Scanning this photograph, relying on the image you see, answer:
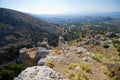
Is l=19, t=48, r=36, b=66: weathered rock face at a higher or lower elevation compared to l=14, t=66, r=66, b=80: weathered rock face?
lower

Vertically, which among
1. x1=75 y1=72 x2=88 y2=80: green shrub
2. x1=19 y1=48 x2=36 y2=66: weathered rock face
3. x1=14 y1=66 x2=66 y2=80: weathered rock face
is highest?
x1=14 y1=66 x2=66 y2=80: weathered rock face

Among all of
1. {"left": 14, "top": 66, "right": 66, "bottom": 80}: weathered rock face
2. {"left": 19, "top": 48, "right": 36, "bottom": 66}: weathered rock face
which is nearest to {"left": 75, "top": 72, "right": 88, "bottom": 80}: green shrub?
{"left": 14, "top": 66, "right": 66, "bottom": 80}: weathered rock face

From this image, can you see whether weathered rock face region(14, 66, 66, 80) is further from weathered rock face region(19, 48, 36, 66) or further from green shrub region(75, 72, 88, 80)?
weathered rock face region(19, 48, 36, 66)

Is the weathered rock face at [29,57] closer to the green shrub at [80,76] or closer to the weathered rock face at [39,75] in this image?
the green shrub at [80,76]

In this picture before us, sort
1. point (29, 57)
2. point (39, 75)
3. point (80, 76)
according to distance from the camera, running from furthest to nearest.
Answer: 1. point (29, 57)
2. point (80, 76)
3. point (39, 75)

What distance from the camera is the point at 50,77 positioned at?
11523 mm

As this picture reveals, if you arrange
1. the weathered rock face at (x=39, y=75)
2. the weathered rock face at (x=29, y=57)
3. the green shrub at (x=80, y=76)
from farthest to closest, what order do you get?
1. the weathered rock face at (x=29, y=57)
2. the green shrub at (x=80, y=76)
3. the weathered rock face at (x=39, y=75)

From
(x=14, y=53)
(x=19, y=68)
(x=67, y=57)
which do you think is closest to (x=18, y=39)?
(x=14, y=53)

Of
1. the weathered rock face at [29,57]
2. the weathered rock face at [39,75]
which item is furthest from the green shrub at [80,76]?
the weathered rock face at [29,57]

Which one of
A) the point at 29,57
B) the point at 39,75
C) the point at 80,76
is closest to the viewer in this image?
the point at 39,75

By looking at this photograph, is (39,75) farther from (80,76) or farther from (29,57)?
(29,57)

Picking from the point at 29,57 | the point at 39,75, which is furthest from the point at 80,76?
the point at 29,57

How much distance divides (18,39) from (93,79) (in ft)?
579

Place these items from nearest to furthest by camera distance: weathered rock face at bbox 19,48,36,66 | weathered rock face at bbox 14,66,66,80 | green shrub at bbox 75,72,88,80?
weathered rock face at bbox 14,66,66,80
green shrub at bbox 75,72,88,80
weathered rock face at bbox 19,48,36,66
